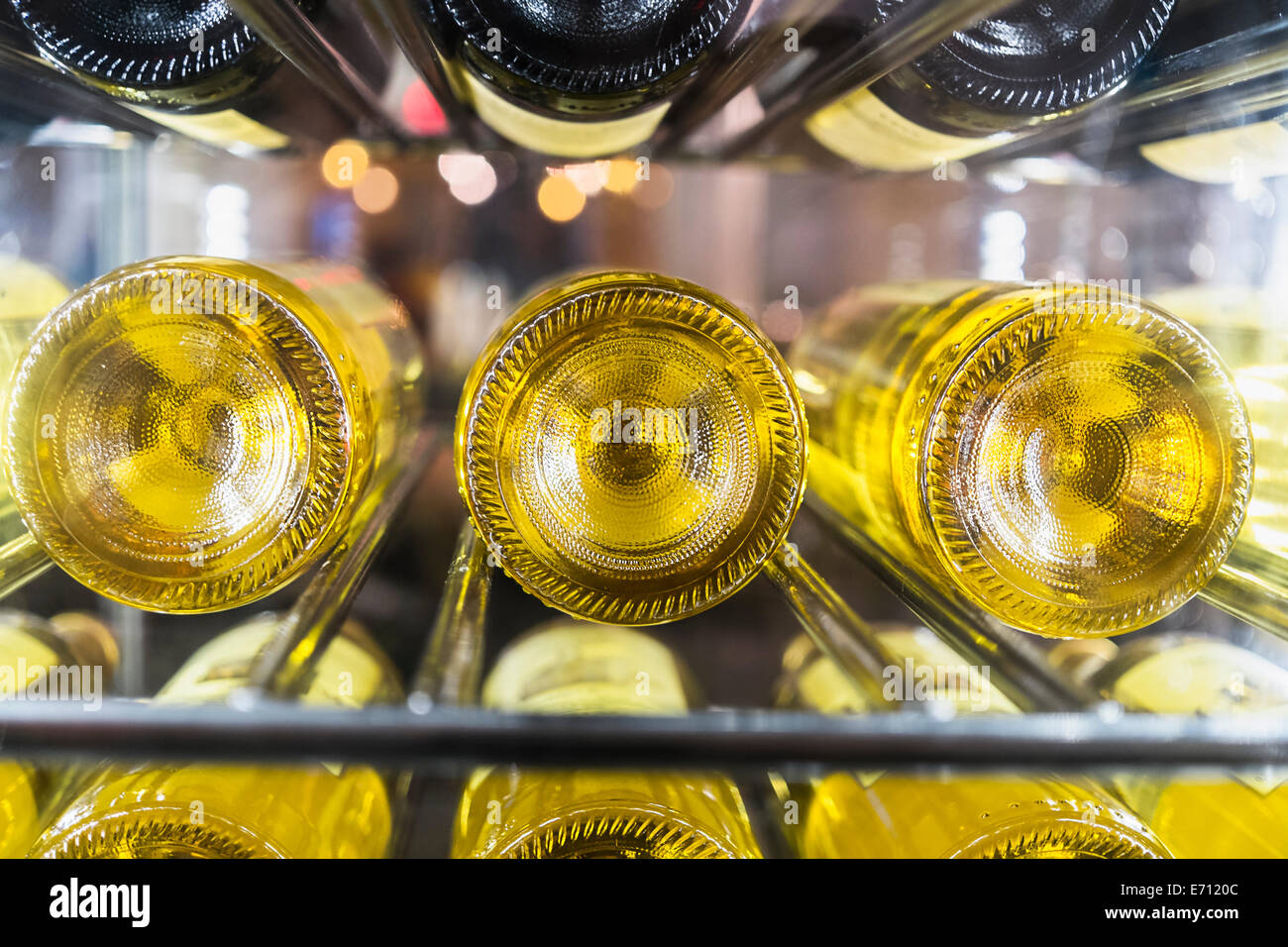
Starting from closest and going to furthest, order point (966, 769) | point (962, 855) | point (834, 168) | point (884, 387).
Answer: point (966, 769) < point (962, 855) < point (884, 387) < point (834, 168)

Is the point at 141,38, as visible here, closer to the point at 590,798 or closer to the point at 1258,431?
the point at 590,798

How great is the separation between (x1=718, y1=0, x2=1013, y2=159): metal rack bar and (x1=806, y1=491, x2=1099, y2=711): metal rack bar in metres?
0.40

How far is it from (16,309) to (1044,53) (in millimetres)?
1041

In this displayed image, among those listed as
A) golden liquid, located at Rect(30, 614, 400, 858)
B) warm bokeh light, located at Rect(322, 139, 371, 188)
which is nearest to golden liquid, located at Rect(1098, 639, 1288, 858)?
golden liquid, located at Rect(30, 614, 400, 858)

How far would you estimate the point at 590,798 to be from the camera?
62 centimetres

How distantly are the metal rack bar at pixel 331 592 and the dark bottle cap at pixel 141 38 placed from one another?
0.37m

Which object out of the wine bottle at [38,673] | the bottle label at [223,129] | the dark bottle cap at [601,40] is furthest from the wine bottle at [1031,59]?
the wine bottle at [38,673]

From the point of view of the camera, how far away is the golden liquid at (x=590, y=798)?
592 millimetres

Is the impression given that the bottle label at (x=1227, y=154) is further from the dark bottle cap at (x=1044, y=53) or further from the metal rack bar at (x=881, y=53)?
the metal rack bar at (x=881, y=53)

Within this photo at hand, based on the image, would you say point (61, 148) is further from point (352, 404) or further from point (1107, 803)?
point (1107, 803)

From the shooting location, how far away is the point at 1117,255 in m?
1.12

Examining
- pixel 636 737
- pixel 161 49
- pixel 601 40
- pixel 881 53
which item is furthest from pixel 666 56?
pixel 636 737
